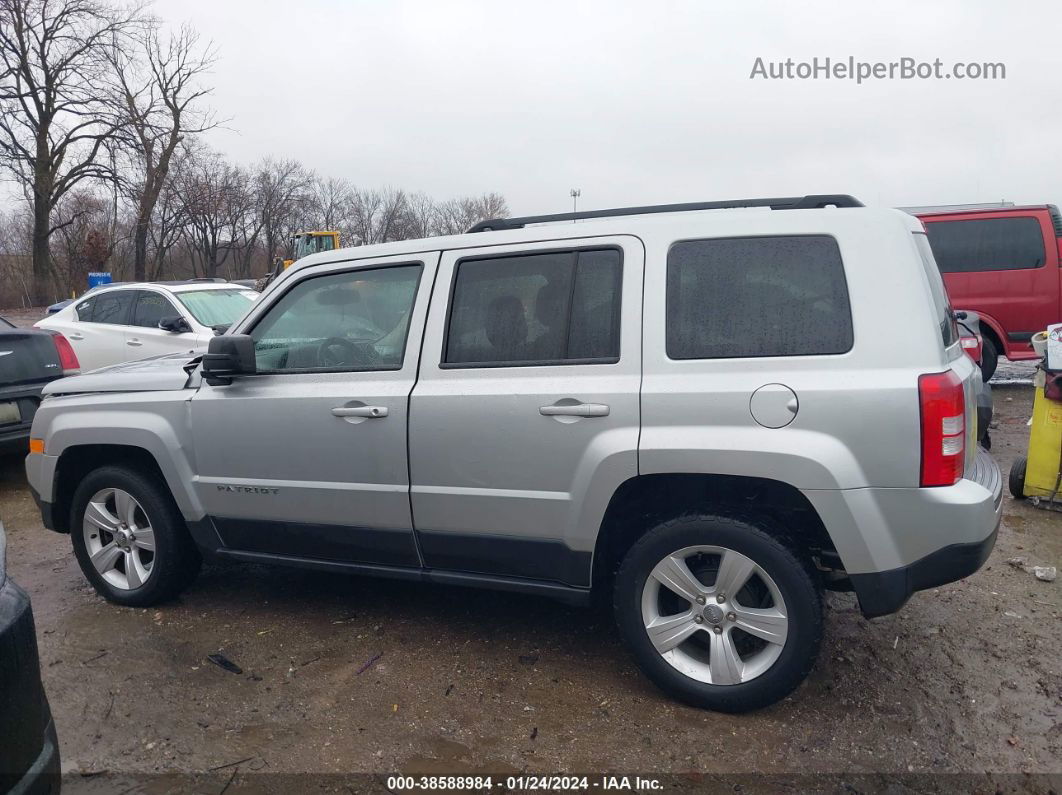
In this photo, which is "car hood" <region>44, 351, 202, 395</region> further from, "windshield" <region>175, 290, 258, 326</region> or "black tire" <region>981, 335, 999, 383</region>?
"black tire" <region>981, 335, 999, 383</region>

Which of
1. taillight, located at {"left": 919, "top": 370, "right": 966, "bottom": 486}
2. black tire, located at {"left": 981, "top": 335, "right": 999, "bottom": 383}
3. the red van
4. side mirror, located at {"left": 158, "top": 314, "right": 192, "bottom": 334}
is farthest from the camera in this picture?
black tire, located at {"left": 981, "top": 335, "right": 999, "bottom": 383}

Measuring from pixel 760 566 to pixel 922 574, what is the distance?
1.83ft

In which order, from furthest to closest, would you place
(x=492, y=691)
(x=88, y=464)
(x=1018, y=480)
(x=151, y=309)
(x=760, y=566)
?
1. (x=151, y=309)
2. (x=1018, y=480)
3. (x=88, y=464)
4. (x=492, y=691)
5. (x=760, y=566)

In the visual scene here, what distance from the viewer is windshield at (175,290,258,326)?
9133mm

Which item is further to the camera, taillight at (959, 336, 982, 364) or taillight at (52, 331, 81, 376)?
taillight at (52, 331, 81, 376)

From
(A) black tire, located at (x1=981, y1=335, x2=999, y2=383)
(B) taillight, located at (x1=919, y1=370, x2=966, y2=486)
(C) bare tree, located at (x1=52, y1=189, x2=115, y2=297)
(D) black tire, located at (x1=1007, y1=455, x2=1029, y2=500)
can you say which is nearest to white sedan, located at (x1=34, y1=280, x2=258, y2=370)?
(D) black tire, located at (x1=1007, y1=455, x2=1029, y2=500)

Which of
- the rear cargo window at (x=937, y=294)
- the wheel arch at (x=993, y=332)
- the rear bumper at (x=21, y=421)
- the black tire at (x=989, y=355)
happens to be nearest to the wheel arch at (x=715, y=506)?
the rear cargo window at (x=937, y=294)

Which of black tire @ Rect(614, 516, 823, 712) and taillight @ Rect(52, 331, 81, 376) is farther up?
taillight @ Rect(52, 331, 81, 376)

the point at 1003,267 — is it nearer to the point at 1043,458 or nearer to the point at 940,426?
the point at 1043,458

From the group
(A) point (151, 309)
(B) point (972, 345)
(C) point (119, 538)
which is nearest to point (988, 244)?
(B) point (972, 345)

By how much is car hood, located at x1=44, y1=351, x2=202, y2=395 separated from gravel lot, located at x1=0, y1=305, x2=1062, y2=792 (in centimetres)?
119

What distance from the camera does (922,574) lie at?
9.34 feet

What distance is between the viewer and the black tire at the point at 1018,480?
18.5ft

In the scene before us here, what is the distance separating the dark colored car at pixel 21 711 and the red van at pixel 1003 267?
9803mm
